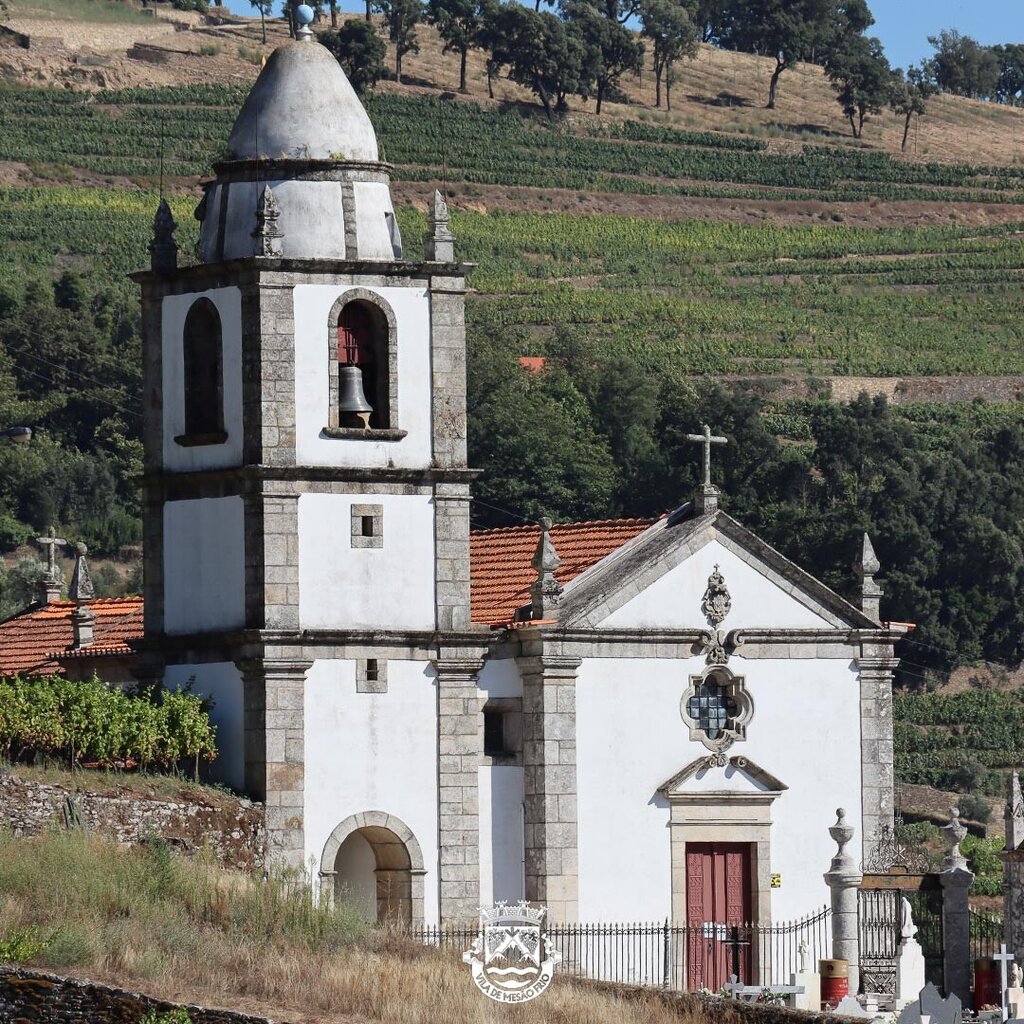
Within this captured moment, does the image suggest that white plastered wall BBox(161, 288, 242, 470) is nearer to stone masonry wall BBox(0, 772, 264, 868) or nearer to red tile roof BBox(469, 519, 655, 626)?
red tile roof BBox(469, 519, 655, 626)

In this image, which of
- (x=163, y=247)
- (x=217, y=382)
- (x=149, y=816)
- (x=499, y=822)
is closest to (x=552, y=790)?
(x=499, y=822)

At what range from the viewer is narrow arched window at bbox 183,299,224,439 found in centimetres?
3662

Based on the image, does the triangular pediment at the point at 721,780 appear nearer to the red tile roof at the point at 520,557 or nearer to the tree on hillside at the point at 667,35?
the red tile roof at the point at 520,557

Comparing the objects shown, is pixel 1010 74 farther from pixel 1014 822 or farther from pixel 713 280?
pixel 1014 822

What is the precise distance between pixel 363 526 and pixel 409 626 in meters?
1.32

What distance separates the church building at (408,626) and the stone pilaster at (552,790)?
4cm

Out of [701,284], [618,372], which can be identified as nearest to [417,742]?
[618,372]

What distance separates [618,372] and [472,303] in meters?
14.7

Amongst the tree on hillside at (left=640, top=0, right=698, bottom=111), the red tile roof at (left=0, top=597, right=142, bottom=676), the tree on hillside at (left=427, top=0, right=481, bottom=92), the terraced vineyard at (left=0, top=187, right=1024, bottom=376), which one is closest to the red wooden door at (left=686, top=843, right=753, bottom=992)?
the red tile roof at (left=0, top=597, right=142, bottom=676)

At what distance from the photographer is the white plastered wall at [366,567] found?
35.4 meters

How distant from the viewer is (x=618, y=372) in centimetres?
9300

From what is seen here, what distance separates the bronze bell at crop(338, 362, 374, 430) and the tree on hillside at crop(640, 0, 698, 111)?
114 m

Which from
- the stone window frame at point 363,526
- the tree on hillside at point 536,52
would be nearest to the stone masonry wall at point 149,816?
the stone window frame at point 363,526

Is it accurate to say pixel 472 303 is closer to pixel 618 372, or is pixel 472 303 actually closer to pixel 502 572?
pixel 618 372
